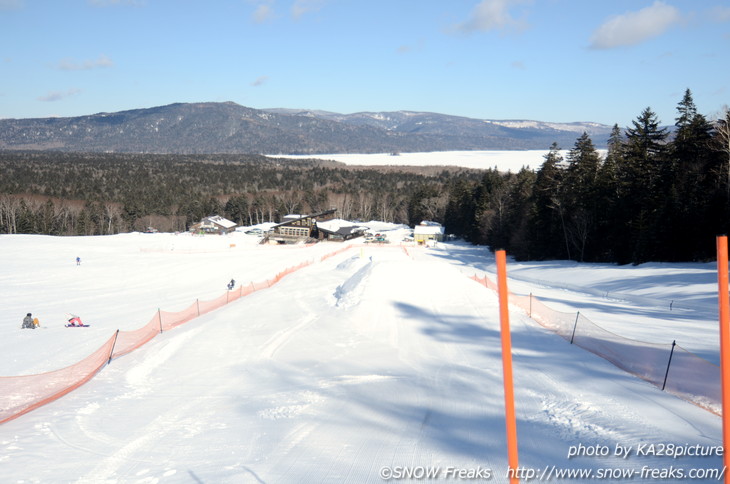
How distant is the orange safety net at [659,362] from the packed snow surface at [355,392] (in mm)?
365

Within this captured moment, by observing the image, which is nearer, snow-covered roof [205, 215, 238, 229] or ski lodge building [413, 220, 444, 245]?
ski lodge building [413, 220, 444, 245]

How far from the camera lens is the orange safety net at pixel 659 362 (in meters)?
9.65

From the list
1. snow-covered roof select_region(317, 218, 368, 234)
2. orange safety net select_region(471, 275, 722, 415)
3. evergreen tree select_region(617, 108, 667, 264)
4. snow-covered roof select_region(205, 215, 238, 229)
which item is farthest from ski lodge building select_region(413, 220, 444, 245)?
orange safety net select_region(471, 275, 722, 415)

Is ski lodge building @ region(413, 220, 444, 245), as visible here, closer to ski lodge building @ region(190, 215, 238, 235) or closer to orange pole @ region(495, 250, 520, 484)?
ski lodge building @ region(190, 215, 238, 235)

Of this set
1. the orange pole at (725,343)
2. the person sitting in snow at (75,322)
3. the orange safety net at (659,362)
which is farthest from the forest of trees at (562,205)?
the person sitting in snow at (75,322)

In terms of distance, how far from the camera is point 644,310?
2255cm

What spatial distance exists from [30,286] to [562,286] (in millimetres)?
36703

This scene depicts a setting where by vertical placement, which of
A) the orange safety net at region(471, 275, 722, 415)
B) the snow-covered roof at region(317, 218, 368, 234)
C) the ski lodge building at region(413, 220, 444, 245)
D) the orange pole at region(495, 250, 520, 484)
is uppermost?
the orange pole at region(495, 250, 520, 484)

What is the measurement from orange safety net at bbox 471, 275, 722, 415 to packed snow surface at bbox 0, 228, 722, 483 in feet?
1.20

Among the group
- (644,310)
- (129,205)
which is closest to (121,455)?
(644,310)

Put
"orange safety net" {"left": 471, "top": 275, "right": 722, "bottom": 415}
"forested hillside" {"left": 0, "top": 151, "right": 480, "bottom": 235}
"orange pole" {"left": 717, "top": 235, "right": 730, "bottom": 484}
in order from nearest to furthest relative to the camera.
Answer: "orange pole" {"left": 717, "top": 235, "right": 730, "bottom": 484}, "orange safety net" {"left": 471, "top": 275, "right": 722, "bottom": 415}, "forested hillside" {"left": 0, "top": 151, "right": 480, "bottom": 235}

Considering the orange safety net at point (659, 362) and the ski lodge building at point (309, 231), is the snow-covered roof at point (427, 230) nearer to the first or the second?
the ski lodge building at point (309, 231)

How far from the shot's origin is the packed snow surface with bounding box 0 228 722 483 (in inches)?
316

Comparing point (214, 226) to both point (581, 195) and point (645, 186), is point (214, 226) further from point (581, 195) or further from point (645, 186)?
point (645, 186)
